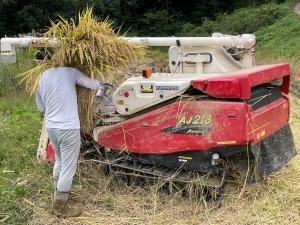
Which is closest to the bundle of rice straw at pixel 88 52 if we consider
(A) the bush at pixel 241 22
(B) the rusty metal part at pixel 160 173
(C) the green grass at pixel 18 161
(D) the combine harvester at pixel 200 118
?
(D) the combine harvester at pixel 200 118

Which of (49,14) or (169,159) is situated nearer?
(169,159)

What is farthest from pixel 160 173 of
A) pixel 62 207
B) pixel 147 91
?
pixel 62 207

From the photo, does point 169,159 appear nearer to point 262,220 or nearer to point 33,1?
point 262,220

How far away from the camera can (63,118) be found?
19.0 ft

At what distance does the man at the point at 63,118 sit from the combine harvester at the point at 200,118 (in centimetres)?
44

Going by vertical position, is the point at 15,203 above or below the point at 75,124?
below

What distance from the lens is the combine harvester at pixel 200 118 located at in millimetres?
5566

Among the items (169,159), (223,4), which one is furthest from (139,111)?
(223,4)

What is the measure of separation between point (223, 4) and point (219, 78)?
33051 millimetres

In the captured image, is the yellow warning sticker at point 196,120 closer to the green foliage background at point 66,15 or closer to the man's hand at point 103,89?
the man's hand at point 103,89

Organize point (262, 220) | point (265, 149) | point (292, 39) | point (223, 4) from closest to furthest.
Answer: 1. point (262, 220)
2. point (265, 149)
3. point (292, 39)
4. point (223, 4)

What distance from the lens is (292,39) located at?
69.3 feet

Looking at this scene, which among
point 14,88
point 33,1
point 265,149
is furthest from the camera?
point 33,1

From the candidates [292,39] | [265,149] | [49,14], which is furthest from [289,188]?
[49,14]
